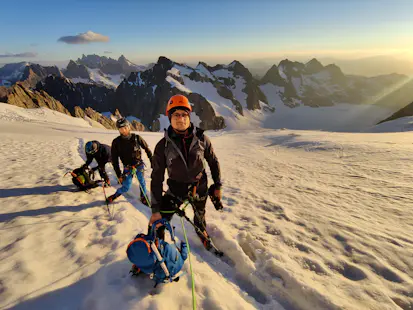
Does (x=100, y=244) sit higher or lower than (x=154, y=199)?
lower

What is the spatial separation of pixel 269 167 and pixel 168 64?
173604mm

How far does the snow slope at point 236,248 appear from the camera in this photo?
3.77 metres

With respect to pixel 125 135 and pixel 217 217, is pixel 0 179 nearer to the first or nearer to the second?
pixel 125 135

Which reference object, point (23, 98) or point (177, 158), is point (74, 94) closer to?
point (23, 98)

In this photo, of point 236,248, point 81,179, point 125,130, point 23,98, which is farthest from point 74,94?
point 236,248

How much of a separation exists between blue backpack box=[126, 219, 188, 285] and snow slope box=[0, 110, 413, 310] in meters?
0.34

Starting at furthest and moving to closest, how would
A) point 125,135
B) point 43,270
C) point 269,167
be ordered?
point 269,167, point 125,135, point 43,270

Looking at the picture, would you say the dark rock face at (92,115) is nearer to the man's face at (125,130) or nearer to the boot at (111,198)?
the boot at (111,198)

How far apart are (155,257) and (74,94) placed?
746ft

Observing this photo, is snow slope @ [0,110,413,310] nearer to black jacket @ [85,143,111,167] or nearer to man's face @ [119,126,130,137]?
black jacket @ [85,143,111,167]

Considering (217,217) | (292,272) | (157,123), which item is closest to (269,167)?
(217,217)

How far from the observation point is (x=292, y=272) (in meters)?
4.82

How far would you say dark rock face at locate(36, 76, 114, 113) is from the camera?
615 ft

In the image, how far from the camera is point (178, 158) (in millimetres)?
4371
